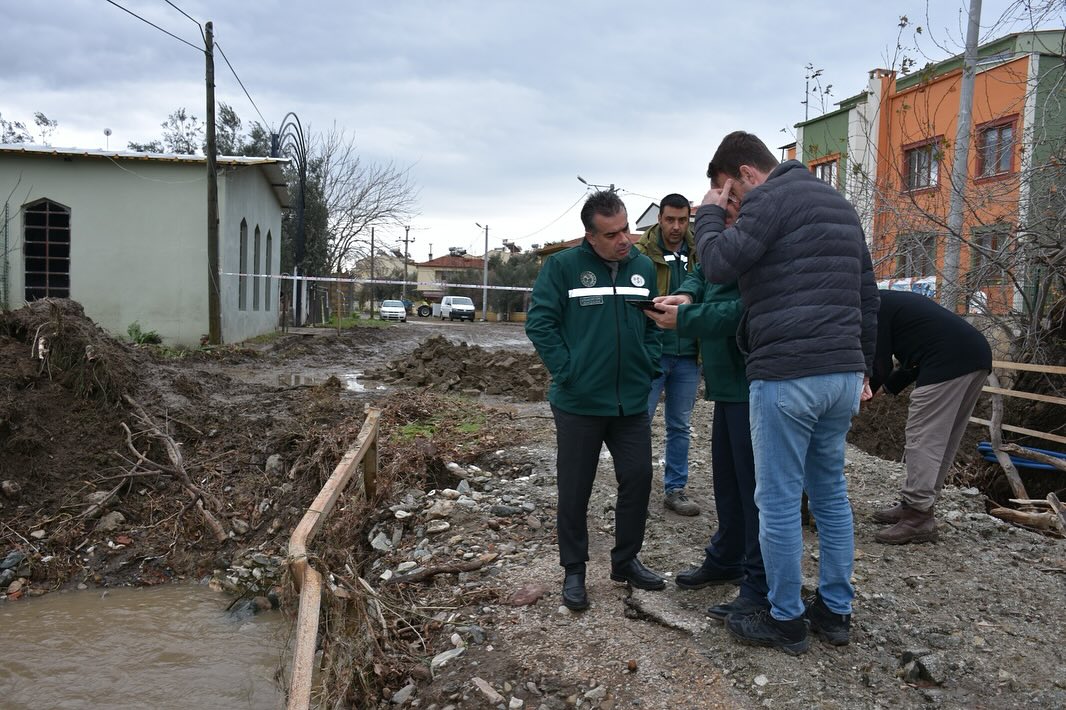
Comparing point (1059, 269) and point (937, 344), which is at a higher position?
point (1059, 269)

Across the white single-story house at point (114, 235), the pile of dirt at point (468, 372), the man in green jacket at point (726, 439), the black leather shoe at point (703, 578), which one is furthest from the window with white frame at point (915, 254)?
the white single-story house at point (114, 235)

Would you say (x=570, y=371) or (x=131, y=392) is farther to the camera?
(x=131, y=392)

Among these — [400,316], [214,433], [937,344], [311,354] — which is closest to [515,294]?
[400,316]

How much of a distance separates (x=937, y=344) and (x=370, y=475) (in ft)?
12.8

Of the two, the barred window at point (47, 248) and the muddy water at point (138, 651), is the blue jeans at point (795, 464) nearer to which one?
the muddy water at point (138, 651)

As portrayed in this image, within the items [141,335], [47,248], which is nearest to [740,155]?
[141,335]

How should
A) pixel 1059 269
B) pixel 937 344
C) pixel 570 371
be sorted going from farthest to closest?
pixel 1059 269, pixel 937 344, pixel 570 371

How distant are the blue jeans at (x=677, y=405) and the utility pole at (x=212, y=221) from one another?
13925 mm

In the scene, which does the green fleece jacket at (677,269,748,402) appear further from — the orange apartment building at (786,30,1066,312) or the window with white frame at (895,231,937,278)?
the window with white frame at (895,231,937,278)

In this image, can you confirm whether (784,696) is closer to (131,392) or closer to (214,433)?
(214,433)

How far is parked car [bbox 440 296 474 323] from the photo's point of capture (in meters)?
46.7

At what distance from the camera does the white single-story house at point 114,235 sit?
17.4m

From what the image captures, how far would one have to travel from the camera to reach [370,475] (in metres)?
5.89

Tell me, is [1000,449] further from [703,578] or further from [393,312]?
[393,312]
